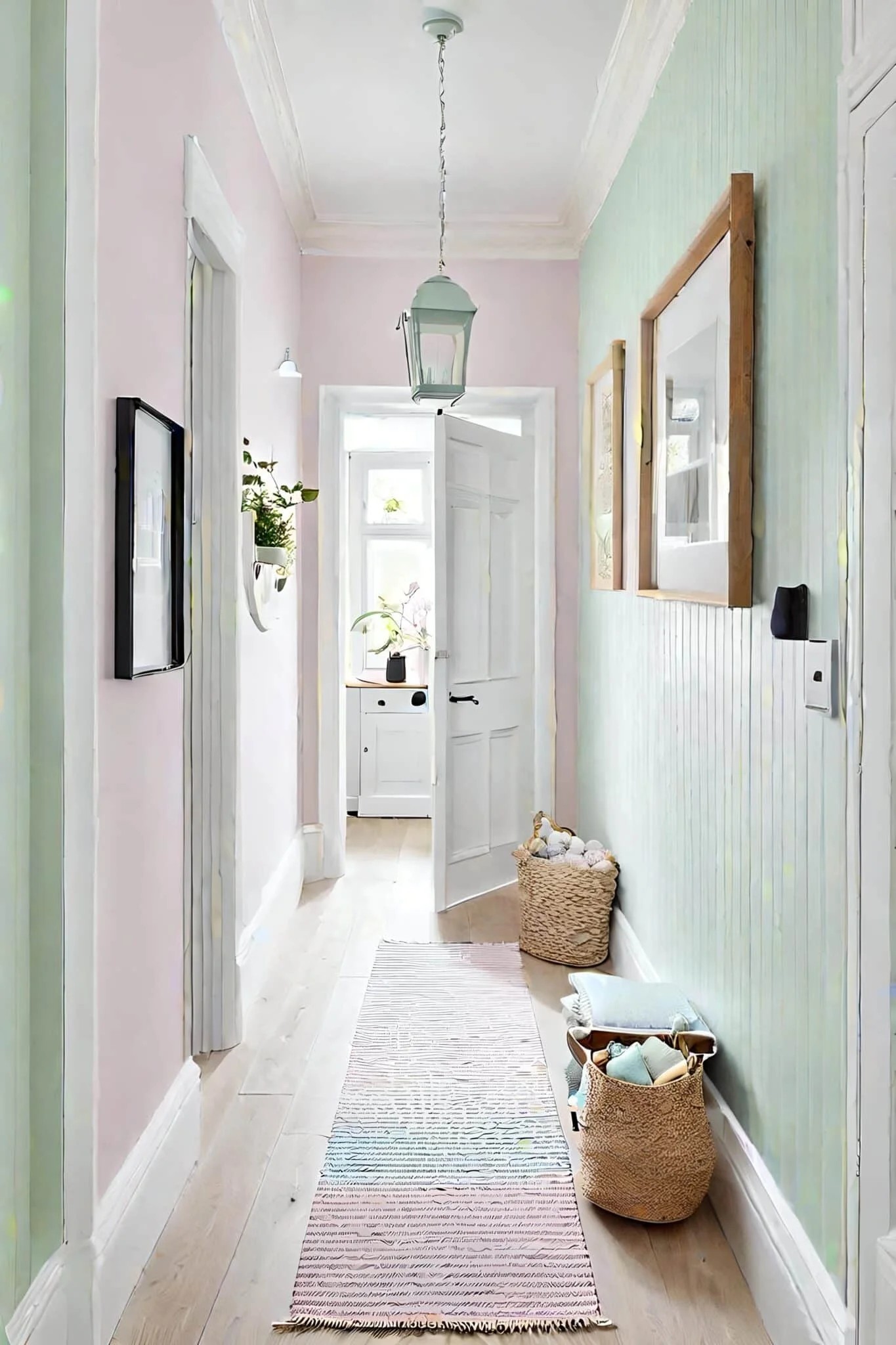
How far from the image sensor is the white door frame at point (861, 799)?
4.37 ft

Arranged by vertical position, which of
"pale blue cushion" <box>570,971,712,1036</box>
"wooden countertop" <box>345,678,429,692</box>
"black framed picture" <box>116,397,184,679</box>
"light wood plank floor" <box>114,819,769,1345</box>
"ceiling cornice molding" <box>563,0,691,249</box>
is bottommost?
"light wood plank floor" <box>114,819,769,1345</box>

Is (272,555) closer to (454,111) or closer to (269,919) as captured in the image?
(269,919)

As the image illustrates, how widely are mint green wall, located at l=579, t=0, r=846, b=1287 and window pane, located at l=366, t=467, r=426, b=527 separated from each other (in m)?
3.70

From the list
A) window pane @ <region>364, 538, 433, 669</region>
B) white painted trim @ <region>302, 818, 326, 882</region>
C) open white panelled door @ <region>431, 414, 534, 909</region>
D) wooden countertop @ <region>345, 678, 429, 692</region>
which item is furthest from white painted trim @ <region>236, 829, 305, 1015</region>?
window pane @ <region>364, 538, 433, 669</region>

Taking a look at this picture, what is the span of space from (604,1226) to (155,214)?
2175mm

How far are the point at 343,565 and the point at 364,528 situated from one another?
195 centimetres

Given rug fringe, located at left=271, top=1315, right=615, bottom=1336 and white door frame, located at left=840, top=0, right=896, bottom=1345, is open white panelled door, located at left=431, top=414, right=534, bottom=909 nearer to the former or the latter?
rug fringe, located at left=271, top=1315, right=615, bottom=1336

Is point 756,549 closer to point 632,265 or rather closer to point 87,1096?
point 87,1096

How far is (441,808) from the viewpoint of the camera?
4062mm

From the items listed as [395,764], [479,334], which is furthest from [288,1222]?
[395,764]

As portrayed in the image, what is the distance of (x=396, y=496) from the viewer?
6531 millimetres

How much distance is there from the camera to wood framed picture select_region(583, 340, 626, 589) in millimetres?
3473

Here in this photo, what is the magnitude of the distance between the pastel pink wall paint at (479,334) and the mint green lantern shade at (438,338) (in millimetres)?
1341

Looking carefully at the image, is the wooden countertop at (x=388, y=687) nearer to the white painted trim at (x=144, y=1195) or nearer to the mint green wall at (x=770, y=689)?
the mint green wall at (x=770, y=689)
